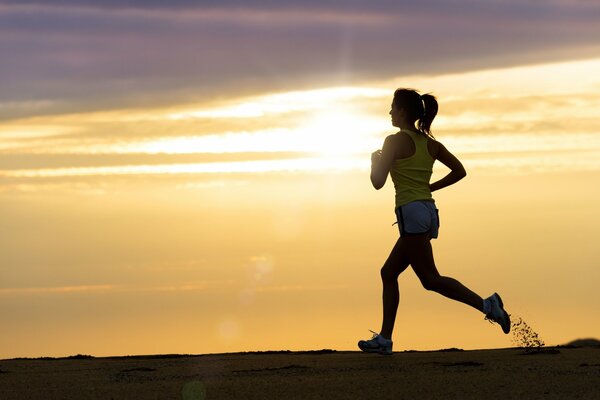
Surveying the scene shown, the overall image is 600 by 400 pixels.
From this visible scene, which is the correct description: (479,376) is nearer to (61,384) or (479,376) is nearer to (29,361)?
(61,384)

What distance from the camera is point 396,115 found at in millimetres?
11445

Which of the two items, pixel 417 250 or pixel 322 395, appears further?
pixel 417 250

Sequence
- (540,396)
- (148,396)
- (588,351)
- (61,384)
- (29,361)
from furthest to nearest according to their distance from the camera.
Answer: (29,361) < (588,351) < (61,384) < (148,396) < (540,396)

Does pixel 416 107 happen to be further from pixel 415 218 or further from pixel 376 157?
pixel 415 218

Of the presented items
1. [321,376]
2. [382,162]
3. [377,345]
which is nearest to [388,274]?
[377,345]

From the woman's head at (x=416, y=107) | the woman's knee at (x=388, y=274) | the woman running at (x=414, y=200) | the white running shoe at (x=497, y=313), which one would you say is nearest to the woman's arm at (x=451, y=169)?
the woman running at (x=414, y=200)

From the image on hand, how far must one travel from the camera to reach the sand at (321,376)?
895 cm

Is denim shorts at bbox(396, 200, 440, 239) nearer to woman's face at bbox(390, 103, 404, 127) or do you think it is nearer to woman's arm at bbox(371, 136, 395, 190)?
woman's arm at bbox(371, 136, 395, 190)

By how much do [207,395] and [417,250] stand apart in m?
2.97

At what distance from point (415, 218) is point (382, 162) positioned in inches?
24.1

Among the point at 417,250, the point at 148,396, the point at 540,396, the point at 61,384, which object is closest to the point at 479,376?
the point at 540,396

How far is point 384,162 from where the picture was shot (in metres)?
11.1

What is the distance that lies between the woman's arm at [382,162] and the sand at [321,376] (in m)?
1.71

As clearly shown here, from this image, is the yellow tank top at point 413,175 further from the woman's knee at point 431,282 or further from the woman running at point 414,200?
the woman's knee at point 431,282
